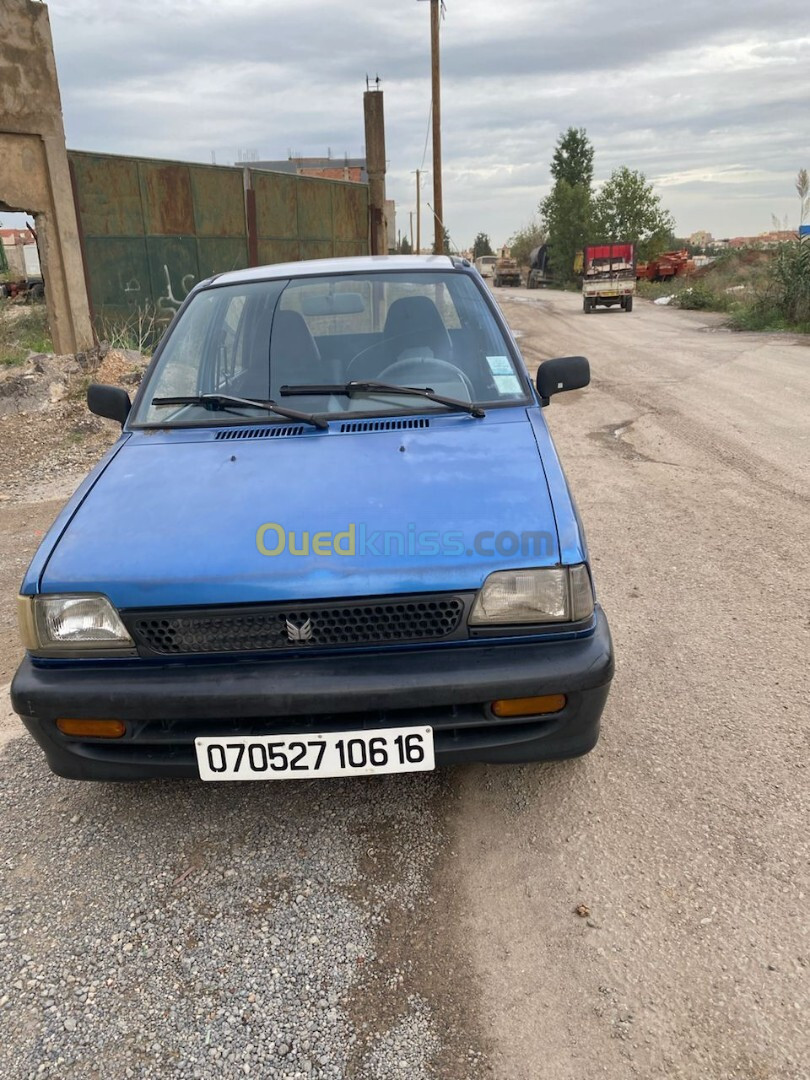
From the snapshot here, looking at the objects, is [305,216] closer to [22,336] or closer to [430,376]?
[22,336]

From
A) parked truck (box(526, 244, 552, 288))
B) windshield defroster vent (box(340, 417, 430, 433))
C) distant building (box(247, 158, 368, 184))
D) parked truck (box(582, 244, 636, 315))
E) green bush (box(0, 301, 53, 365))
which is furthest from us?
parked truck (box(526, 244, 552, 288))

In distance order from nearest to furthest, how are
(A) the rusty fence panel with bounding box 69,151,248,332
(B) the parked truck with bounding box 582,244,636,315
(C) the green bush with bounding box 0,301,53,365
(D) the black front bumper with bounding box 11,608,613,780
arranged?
(D) the black front bumper with bounding box 11,608,613,780
(C) the green bush with bounding box 0,301,53,365
(A) the rusty fence panel with bounding box 69,151,248,332
(B) the parked truck with bounding box 582,244,636,315

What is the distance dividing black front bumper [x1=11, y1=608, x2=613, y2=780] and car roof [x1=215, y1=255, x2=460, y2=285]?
82.7 inches

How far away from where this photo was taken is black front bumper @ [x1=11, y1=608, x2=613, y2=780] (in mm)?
2225

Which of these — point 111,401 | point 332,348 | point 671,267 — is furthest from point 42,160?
point 671,267

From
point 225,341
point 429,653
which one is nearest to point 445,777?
point 429,653

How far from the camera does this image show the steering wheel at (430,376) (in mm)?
3225

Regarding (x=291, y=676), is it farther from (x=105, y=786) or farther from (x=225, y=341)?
(x=225, y=341)

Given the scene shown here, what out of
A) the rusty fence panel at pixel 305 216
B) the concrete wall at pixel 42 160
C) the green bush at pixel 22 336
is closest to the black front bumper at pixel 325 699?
the green bush at pixel 22 336

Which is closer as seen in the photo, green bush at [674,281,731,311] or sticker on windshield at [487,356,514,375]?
sticker on windshield at [487,356,514,375]

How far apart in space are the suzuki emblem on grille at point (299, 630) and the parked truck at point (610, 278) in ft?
85.7

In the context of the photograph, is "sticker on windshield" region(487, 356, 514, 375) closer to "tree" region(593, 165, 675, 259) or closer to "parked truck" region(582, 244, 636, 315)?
"parked truck" region(582, 244, 636, 315)

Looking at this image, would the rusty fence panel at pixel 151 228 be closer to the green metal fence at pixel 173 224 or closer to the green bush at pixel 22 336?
the green metal fence at pixel 173 224

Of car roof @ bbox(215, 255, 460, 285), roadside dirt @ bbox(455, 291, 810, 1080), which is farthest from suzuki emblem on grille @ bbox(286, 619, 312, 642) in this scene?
car roof @ bbox(215, 255, 460, 285)
